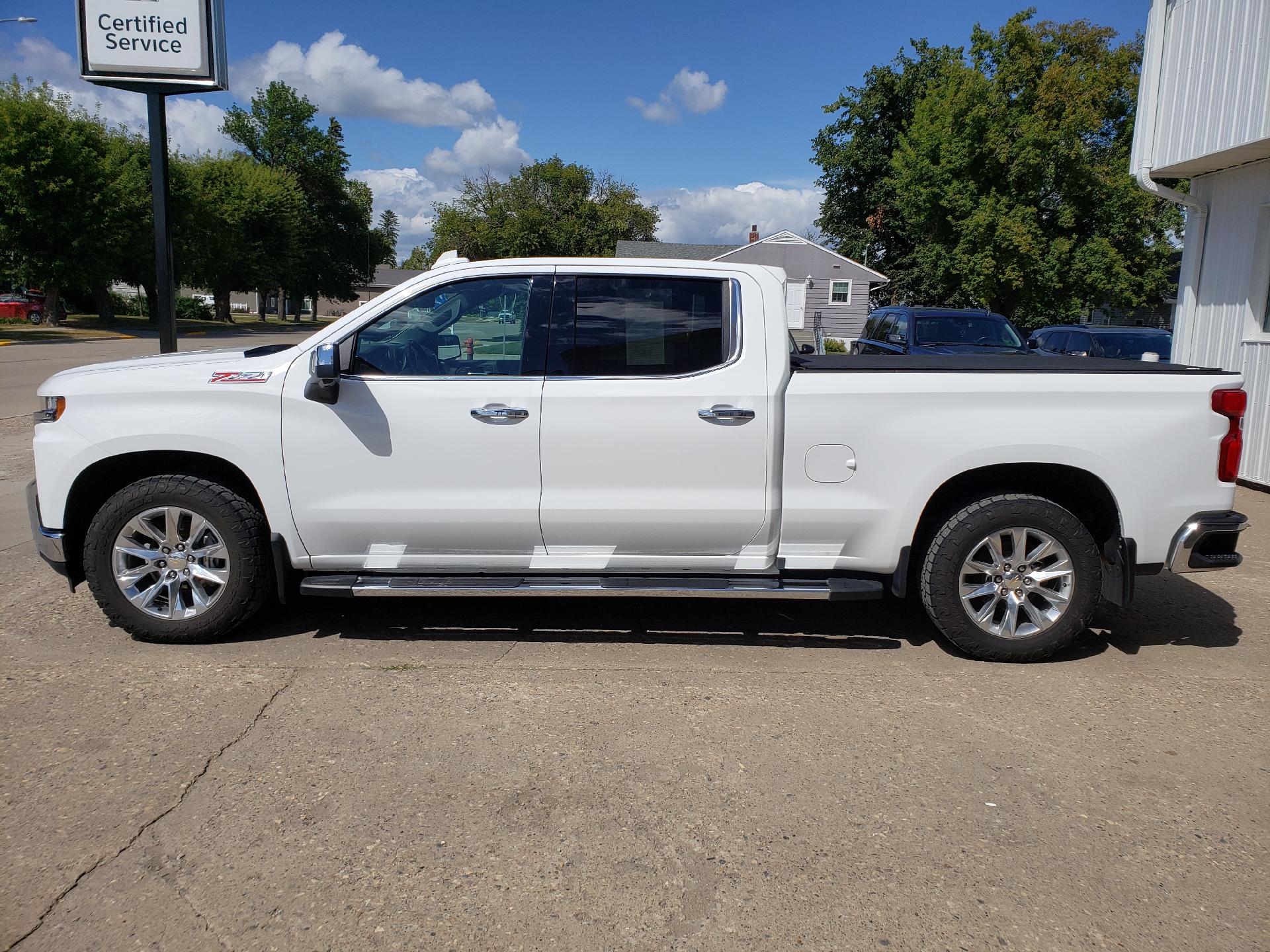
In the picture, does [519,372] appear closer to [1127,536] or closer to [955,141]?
[1127,536]

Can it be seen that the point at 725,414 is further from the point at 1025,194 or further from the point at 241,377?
the point at 1025,194

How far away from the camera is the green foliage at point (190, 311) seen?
58.7m

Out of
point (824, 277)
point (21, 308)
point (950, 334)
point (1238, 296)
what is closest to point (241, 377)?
point (1238, 296)

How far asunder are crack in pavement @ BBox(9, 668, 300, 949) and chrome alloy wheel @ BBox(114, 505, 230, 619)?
763mm

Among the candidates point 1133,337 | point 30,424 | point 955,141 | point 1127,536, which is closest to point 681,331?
point 1127,536

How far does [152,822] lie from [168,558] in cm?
180

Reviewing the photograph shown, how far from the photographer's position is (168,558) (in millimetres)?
4641

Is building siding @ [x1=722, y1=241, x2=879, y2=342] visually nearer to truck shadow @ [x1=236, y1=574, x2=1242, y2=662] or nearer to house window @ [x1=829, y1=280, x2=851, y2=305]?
house window @ [x1=829, y1=280, x2=851, y2=305]

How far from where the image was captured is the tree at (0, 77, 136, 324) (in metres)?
33.3

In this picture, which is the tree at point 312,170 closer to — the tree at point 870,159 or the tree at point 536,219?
the tree at point 536,219

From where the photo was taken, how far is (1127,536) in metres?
4.55

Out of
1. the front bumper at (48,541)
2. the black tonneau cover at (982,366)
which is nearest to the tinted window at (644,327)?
the black tonneau cover at (982,366)

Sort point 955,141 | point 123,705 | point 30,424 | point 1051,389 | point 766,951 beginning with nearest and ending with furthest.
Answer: point 766,951 < point 123,705 < point 1051,389 < point 30,424 < point 955,141

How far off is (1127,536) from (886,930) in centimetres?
273
